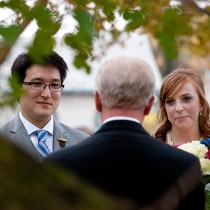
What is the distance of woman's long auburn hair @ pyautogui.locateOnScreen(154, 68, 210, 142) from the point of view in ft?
21.8

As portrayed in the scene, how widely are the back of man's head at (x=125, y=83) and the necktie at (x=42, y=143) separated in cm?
253

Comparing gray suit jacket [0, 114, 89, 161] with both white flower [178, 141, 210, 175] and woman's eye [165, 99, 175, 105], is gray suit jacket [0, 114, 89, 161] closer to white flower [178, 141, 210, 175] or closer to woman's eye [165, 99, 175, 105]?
woman's eye [165, 99, 175, 105]

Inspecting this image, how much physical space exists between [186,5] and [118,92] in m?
0.63

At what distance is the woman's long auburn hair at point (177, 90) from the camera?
664cm


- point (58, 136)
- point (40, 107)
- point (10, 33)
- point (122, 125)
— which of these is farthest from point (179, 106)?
point (10, 33)

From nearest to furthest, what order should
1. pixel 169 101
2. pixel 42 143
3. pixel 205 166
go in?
pixel 205 166 → pixel 42 143 → pixel 169 101

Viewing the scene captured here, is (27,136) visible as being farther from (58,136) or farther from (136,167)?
(136,167)

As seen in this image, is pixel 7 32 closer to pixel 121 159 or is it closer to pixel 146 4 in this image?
pixel 121 159

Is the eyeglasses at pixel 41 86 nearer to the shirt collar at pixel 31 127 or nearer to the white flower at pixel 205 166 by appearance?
the shirt collar at pixel 31 127

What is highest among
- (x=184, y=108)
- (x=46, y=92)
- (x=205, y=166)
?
(x=46, y=92)

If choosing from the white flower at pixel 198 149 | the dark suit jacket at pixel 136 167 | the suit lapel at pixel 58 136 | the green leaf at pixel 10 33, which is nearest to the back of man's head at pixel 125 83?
the dark suit jacket at pixel 136 167

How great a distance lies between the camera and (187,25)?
3680 mm

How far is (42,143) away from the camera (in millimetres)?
6418

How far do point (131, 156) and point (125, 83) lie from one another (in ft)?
1.18
